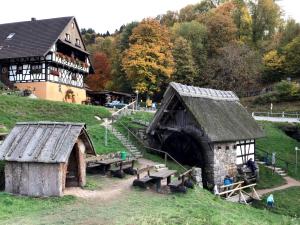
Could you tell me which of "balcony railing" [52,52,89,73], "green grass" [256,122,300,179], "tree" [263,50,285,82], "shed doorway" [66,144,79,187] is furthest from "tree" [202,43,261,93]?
"shed doorway" [66,144,79,187]

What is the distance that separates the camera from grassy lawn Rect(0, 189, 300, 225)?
503 inches

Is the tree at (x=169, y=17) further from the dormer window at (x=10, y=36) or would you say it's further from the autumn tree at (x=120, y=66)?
the dormer window at (x=10, y=36)

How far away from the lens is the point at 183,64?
186 feet

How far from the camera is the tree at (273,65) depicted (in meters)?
61.5

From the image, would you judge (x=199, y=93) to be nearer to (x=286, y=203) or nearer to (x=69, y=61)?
(x=286, y=203)

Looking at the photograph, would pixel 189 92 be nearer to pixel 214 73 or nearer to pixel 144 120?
pixel 144 120

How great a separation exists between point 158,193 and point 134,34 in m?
38.3

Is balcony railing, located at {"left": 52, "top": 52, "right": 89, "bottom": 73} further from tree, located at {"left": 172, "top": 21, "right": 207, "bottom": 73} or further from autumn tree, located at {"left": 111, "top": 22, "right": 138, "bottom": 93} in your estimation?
tree, located at {"left": 172, "top": 21, "right": 207, "bottom": 73}

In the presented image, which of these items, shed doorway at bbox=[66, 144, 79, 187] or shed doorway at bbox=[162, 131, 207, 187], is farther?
shed doorway at bbox=[162, 131, 207, 187]

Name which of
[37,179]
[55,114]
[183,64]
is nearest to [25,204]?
[37,179]

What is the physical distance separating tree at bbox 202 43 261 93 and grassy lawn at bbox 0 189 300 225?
42282mm

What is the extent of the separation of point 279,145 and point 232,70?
74.9 ft

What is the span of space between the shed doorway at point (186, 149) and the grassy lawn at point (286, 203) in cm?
440

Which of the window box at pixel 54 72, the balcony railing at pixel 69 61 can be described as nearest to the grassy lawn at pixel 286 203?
the window box at pixel 54 72
